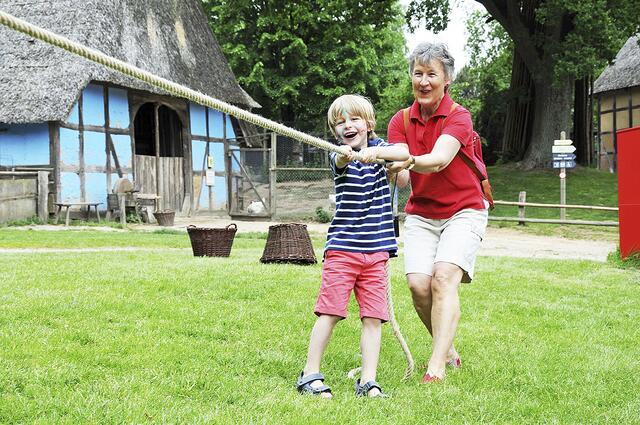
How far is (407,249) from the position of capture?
475cm

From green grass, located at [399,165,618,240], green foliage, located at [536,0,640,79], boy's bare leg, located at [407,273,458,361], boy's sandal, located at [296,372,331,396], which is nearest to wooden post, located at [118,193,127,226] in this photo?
green grass, located at [399,165,618,240]

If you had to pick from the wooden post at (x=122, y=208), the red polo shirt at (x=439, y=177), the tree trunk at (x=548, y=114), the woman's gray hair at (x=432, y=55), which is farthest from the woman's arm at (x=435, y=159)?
the tree trunk at (x=548, y=114)

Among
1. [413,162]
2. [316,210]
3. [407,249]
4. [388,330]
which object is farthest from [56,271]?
[316,210]

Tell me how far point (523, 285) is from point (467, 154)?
416 centimetres

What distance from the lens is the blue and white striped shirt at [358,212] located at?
4355mm

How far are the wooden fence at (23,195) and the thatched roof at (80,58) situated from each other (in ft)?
4.13

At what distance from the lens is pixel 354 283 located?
440 cm

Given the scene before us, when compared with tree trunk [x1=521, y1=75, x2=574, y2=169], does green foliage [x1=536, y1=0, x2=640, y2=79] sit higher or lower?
higher

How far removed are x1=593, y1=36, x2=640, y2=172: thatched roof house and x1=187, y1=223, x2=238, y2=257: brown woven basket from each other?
28.5 meters

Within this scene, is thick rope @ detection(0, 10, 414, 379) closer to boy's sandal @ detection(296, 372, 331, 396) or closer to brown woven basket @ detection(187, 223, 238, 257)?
boy's sandal @ detection(296, 372, 331, 396)

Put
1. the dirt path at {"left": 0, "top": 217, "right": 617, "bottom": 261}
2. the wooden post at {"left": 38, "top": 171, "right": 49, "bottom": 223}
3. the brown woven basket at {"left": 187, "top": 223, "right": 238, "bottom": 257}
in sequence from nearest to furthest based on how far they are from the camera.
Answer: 1. the brown woven basket at {"left": 187, "top": 223, "right": 238, "bottom": 257}
2. the dirt path at {"left": 0, "top": 217, "right": 617, "bottom": 261}
3. the wooden post at {"left": 38, "top": 171, "right": 49, "bottom": 223}

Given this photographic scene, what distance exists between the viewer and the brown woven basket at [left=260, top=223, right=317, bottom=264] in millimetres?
9625

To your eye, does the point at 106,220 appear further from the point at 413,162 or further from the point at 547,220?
the point at 413,162

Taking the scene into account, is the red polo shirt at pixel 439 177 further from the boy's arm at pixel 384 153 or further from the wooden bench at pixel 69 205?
the wooden bench at pixel 69 205
